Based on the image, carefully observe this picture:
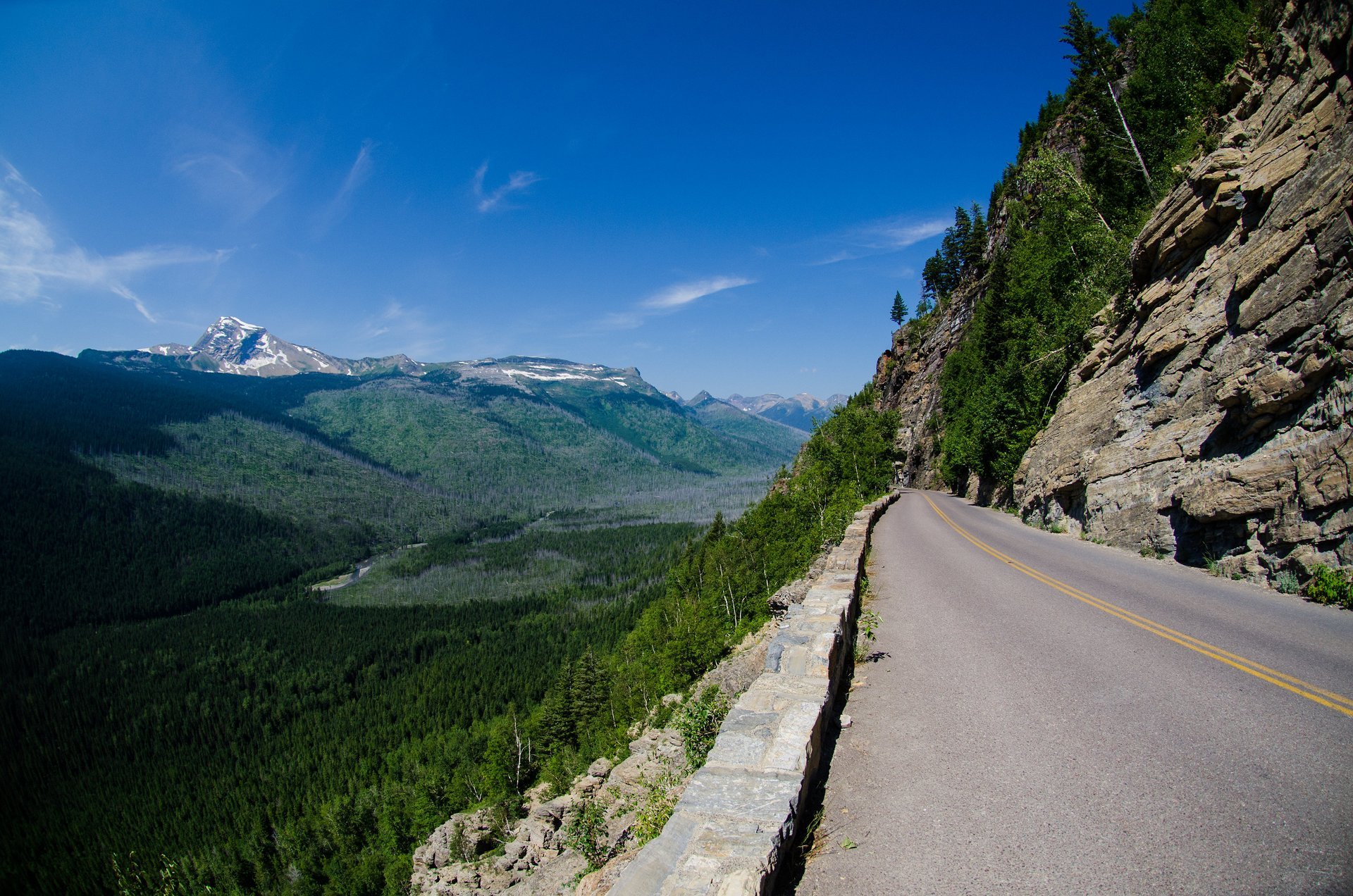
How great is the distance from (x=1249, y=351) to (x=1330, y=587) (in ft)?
20.9

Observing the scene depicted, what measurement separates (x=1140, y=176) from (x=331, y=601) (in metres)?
185

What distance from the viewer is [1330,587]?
8.87m

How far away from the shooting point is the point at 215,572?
174 metres

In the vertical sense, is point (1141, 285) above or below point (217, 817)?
above

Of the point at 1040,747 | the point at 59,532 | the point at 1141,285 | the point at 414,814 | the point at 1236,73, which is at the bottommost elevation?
the point at 414,814

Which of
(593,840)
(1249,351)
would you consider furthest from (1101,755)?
(1249,351)

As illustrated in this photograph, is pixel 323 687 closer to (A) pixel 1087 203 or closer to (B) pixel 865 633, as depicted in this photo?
(B) pixel 865 633

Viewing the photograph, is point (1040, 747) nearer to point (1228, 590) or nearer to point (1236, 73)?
point (1228, 590)

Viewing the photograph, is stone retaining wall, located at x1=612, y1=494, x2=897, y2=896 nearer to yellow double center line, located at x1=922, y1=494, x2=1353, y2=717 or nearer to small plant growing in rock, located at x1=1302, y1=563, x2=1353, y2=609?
yellow double center line, located at x1=922, y1=494, x2=1353, y2=717

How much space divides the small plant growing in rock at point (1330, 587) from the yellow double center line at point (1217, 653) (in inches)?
120

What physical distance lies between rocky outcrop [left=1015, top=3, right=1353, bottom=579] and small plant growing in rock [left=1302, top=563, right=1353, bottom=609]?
0.83ft

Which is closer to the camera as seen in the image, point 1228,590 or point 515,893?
point 1228,590

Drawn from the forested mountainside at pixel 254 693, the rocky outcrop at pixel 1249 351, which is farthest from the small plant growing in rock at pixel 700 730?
the forested mountainside at pixel 254 693

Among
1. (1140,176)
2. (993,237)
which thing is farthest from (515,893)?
(993,237)
